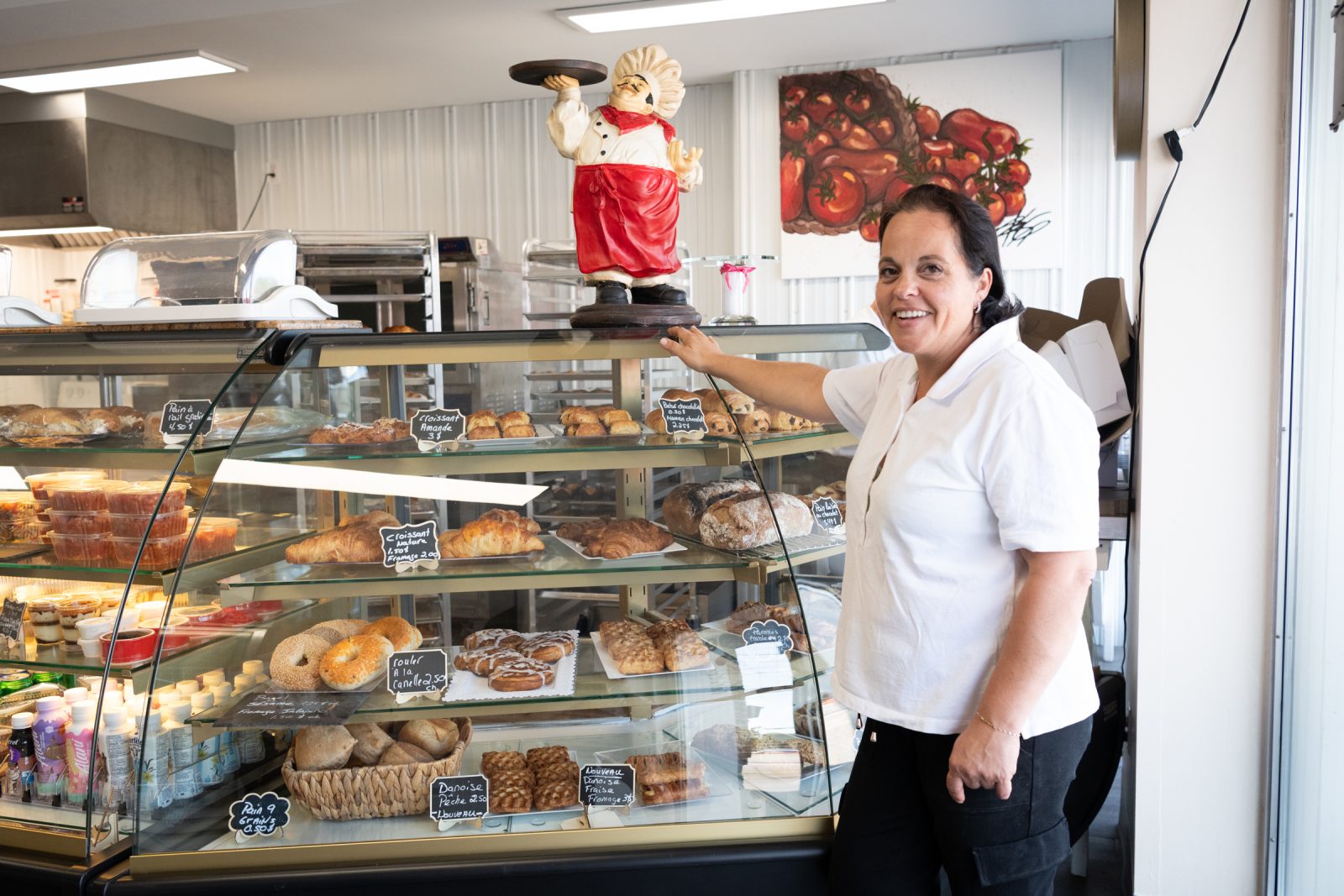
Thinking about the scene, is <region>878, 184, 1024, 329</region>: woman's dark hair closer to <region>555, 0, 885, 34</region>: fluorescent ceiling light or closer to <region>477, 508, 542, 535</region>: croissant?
<region>477, 508, 542, 535</region>: croissant

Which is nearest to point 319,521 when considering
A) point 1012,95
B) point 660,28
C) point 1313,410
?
point 1313,410

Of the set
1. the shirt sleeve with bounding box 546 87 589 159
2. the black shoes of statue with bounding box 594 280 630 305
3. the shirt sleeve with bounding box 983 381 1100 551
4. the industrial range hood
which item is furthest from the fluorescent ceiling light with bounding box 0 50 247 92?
the shirt sleeve with bounding box 983 381 1100 551

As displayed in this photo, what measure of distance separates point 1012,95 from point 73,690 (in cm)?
510

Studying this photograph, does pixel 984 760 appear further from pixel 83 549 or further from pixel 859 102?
pixel 859 102

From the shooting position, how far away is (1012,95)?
5.37m

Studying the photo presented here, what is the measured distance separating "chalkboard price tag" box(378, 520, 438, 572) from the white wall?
1671mm

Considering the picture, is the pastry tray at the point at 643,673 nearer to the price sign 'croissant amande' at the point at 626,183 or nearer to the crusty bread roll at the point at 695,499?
the crusty bread roll at the point at 695,499

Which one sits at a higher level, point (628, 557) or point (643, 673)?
point (628, 557)

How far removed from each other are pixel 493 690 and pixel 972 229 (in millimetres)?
1350

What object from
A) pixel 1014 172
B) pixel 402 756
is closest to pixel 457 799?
pixel 402 756

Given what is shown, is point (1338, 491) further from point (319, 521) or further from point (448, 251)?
point (448, 251)

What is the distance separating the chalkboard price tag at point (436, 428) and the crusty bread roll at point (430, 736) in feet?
2.06

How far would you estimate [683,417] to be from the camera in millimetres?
2219

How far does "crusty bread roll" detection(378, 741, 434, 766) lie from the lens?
7.05ft
